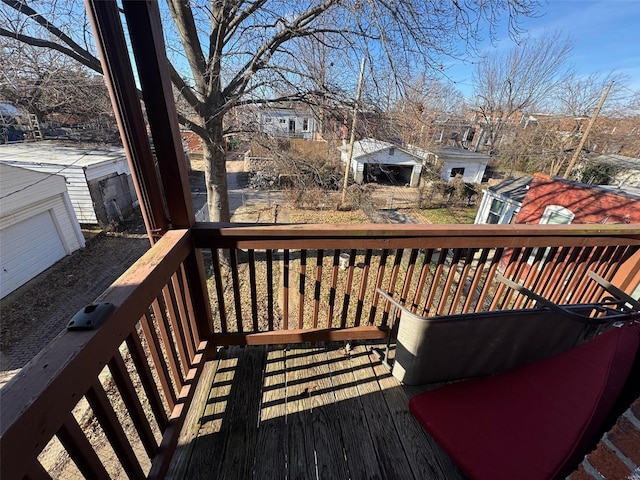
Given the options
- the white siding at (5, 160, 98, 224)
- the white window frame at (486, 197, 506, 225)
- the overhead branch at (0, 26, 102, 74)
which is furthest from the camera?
the white window frame at (486, 197, 506, 225)

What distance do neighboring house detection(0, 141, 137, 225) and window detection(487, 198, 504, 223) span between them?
11933 millimetres

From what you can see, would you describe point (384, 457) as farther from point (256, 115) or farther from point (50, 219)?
point (50, 219)

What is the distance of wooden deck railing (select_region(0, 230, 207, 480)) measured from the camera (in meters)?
0.54

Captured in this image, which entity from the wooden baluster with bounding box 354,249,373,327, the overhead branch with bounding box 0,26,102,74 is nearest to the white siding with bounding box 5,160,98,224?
the overhead branch with bounding box 0,26,102,74

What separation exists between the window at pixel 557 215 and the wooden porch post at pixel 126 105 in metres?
9.29

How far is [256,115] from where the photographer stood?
5.80 m

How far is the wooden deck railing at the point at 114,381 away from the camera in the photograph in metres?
0.54

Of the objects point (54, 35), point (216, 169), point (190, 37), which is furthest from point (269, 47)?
point (54, 35)

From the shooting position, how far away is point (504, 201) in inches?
382

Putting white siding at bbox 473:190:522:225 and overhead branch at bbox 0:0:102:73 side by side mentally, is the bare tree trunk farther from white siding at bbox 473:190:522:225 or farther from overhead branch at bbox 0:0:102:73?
white siding at bbox 473:190:522:225

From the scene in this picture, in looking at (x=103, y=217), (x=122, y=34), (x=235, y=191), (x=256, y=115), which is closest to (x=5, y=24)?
(x=256, y=115)

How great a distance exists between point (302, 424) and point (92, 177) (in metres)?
10.8

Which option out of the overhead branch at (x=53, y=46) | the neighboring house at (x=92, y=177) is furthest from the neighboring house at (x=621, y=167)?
the neighboring house at (x=92, y=177)

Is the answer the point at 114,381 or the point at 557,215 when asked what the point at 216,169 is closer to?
the point at 114,381
